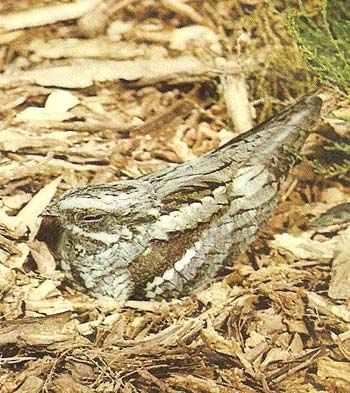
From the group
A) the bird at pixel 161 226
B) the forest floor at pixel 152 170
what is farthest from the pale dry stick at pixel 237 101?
the bird at pixel 161 226

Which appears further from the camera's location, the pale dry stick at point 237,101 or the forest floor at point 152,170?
the pale dry stick at point 237,101

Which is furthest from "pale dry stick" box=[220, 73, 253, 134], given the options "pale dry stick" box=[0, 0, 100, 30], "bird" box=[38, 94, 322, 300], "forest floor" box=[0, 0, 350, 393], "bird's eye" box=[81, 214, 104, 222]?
"bird's eye" box=[81, 214, 104, 222]

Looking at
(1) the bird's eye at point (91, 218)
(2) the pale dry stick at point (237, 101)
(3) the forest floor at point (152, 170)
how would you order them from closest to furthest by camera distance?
1. (3) the forest floor at point (152, 170)
2. (1) the bird's eye at point (91, 218)
3. (2) the pale dry stick at point (237, 101)

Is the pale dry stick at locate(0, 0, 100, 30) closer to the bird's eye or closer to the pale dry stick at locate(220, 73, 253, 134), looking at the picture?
the pale dry stick at locate(220, 73, 253, 134)

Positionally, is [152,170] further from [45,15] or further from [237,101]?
[45,15]

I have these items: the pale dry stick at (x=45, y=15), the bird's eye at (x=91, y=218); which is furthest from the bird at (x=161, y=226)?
the pale dry stick at (x=45, y=15)

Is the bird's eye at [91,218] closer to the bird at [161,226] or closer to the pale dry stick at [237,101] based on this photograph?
the bird at [161,226]

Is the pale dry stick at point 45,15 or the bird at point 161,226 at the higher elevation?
the pale dry stick at point 45,15

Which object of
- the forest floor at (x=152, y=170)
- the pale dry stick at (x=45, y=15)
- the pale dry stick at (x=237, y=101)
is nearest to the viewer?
the forest floor at (x=152, y=170)

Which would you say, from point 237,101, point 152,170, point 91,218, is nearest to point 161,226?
point 91,218
